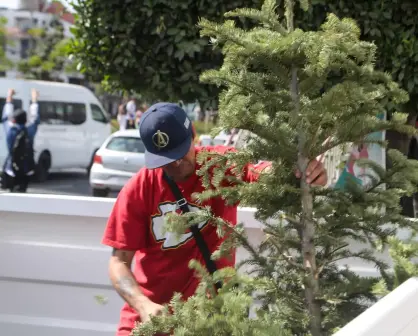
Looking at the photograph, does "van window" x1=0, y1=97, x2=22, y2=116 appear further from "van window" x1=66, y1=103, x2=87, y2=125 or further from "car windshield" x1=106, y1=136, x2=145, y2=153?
"car windshield" x1=106, y1=136, x2=145, y2=153

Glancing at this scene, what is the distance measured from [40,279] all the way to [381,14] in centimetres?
240

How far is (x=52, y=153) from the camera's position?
19391 millimetres

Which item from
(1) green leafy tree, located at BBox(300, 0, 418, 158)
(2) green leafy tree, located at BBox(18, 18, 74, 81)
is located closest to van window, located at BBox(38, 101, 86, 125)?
(1) green leafy tree, located at BBox(300, 0, 418, 158)

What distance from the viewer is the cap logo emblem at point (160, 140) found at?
3010 mm

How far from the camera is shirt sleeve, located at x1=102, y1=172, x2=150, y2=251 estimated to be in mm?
3189

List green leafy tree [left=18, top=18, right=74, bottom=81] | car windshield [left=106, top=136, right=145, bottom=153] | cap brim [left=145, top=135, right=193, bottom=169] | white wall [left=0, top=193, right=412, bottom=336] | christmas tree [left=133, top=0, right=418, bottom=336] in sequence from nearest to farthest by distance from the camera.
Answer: christmas tree [left=133, top=0, right=418, bottom=336]
cap brim [left=145, top=135, right=193, bottom=169]
white wall [left=0, top=193, right=412, bottom=336]
car windshield [left=106, top=136, right=145, bottom=153]
green leafy tree [left=18, top=18, right=74, bottom=81]

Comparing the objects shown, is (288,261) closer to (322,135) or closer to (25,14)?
(322,135)

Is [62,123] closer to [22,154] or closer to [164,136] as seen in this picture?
[22,154]

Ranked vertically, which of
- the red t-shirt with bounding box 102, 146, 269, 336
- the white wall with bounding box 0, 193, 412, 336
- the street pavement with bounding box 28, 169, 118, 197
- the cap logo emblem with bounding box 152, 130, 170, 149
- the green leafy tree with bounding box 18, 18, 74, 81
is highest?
the cap logo emblem with bounding box 152, 130, 170, 149

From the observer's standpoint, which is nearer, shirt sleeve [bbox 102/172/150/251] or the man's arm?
the man's arm

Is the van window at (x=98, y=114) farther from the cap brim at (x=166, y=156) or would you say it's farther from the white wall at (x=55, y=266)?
the cap brim at (x=166, y=156)

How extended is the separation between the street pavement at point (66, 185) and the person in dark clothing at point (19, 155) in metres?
1.91

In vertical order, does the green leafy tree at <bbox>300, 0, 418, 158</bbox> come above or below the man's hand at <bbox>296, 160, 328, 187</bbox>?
above

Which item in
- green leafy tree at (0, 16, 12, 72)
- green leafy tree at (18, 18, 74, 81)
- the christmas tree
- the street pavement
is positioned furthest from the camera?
green leafy tree at (0, 16, 12, 72)
